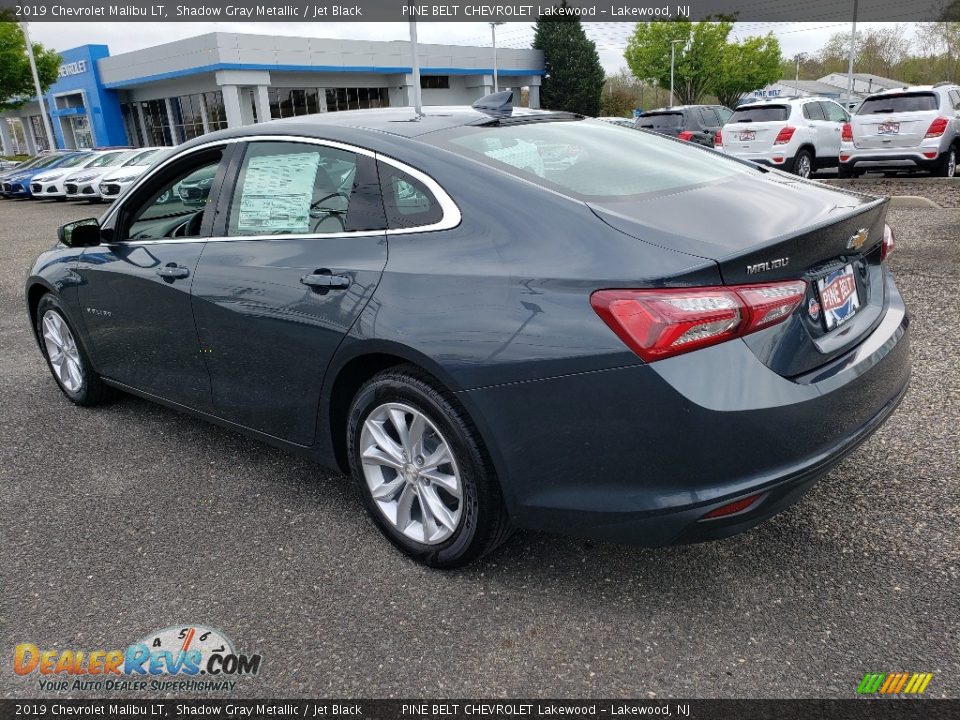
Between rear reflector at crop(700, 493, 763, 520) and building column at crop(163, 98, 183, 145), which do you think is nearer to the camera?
rear reflector at crop(700, 493, 763, 520)

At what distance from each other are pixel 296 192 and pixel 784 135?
1306cm

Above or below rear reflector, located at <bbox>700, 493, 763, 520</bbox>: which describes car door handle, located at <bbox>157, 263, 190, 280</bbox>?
above

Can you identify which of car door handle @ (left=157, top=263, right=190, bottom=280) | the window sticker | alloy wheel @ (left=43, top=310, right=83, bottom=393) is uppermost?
the window sticker

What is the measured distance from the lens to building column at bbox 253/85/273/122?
122 feet

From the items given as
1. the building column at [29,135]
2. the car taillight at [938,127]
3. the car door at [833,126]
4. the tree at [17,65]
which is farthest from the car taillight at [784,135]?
the building column at [29,135]

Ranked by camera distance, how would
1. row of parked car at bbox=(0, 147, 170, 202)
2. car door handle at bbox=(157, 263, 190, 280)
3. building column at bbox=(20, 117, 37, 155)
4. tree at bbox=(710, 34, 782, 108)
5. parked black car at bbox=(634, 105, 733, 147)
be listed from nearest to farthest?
car door handle at bbox=(157, 263, 190, 280) → parked black car at bbox=(634, 105, 733, 147) → row of parked car at bbox=(0, 147, 170, 202) → building column at bbox=(20, 117, 37, 155) → tree at bbox=(710, 34, 782, 108)

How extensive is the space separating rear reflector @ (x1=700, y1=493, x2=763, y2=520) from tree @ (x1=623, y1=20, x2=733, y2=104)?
7560cm

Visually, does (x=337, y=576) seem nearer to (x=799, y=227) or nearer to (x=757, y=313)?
(x=757, y=313)

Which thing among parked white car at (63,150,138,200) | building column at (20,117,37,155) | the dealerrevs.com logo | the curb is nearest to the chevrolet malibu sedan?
the dealerrevs.com logo

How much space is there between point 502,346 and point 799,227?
994 millimetres

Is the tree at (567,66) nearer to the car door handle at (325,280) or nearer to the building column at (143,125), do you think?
the building column at (143,125)

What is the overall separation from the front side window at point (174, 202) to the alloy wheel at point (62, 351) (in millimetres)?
973

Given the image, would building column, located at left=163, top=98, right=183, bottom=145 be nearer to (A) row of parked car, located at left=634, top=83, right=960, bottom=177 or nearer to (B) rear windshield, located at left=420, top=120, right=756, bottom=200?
(A) row of parked car, located at left=634, top=83, right=960, bottom=177

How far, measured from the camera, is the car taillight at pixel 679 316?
82.8 inches
